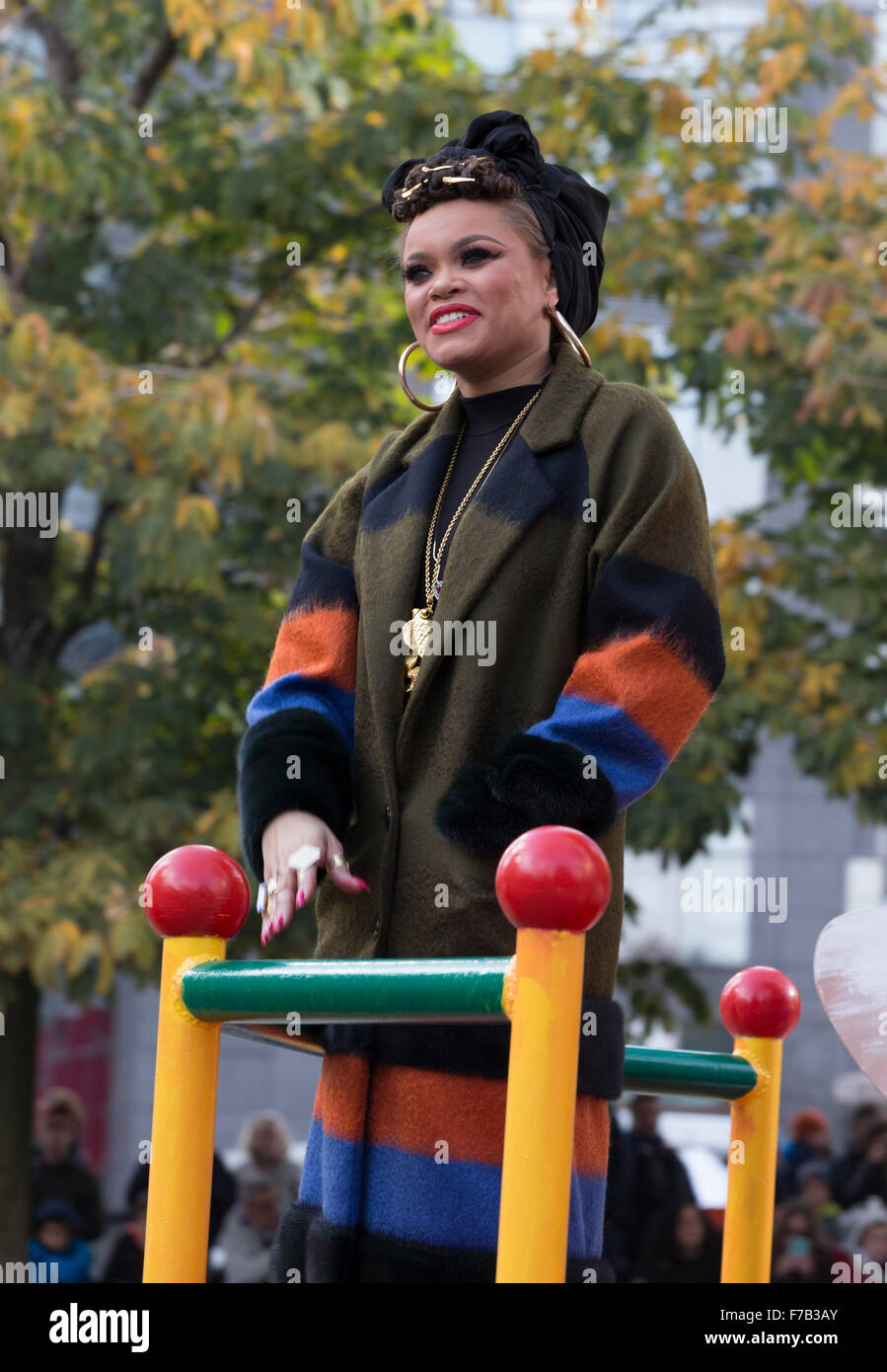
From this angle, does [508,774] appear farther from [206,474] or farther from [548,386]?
[206,474]

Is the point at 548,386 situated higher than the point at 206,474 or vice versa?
the point at 206,474

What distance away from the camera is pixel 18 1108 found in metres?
6.64

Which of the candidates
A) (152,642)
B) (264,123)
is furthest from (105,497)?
(264,123)

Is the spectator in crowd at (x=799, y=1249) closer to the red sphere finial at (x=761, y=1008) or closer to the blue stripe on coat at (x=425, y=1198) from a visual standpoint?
the red sphere finial at (x=761, y=1008)

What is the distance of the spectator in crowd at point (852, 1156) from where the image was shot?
7.36 m

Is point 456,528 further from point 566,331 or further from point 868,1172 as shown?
point 868,1172

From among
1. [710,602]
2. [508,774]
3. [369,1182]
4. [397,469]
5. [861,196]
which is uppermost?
[861,196]

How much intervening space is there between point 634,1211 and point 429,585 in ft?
15.7

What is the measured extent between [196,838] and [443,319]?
3861mm

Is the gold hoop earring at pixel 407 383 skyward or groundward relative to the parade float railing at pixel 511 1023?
skyward

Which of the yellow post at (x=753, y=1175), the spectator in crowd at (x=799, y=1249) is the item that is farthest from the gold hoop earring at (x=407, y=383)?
the spectator in crowd at (x=799, y=1249)

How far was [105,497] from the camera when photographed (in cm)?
612

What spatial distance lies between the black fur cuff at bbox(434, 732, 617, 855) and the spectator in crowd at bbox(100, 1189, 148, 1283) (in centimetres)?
461

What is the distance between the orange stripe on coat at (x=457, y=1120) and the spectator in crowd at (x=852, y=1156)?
573cm
